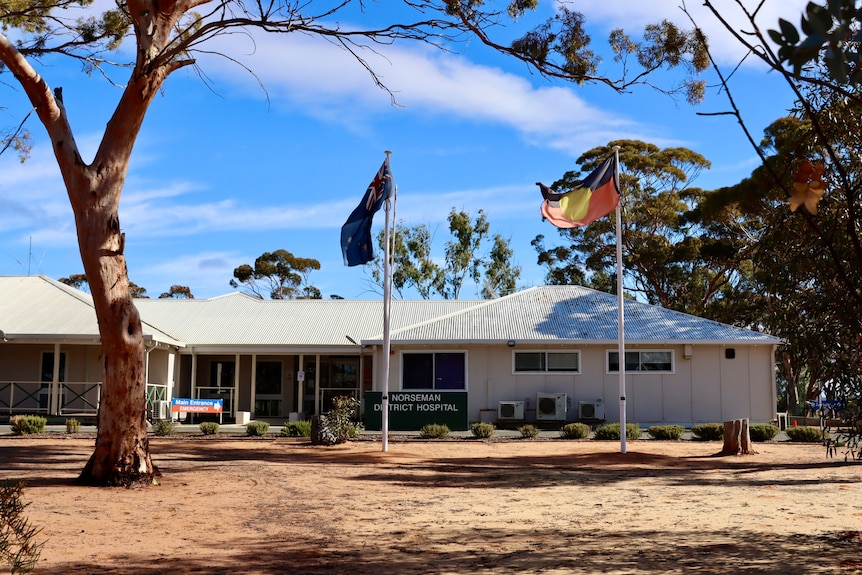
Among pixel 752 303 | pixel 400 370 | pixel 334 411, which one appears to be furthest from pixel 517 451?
pixel 752 303

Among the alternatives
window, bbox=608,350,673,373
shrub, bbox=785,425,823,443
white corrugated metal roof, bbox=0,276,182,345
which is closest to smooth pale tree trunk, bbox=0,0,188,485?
white corrugated metal roof, bbox=0,276,182,345

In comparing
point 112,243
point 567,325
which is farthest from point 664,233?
point 112,243

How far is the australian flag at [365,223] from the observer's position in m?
17.7

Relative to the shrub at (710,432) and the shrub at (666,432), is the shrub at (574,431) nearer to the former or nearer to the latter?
the shrub at (666,432)

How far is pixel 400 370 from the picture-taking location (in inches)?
1041

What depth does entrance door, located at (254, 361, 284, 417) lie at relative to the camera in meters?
30.6

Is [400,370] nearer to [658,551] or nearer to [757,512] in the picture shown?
[757,512]

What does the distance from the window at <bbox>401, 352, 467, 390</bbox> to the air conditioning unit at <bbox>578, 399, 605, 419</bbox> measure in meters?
3.48

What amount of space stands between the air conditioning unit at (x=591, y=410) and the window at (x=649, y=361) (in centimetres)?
137

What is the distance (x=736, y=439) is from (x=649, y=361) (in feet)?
27.5

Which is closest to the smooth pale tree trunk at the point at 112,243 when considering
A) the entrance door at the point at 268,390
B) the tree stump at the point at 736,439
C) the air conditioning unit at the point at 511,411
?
the tree stump at the point at 736,439

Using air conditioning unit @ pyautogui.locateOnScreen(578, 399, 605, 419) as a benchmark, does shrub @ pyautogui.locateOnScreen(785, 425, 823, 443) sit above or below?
below

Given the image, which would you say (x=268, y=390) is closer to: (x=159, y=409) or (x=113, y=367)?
(x=159, y=409)

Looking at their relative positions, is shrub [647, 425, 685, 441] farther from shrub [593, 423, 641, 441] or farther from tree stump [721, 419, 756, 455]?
tree stump [721, 419, 756, 455]
